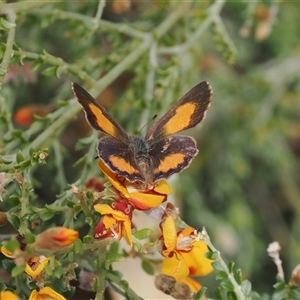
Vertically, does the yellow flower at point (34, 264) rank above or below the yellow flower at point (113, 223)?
below

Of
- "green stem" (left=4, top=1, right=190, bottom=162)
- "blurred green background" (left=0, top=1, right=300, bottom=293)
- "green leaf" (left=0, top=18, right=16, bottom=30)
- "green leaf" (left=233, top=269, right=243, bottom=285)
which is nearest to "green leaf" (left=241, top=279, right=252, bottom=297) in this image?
"green leaf" (left=233, top=269, right=243, bottom=285)

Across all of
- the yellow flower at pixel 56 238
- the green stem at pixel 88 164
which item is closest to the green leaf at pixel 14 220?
the yellow flower at pixel 56 238

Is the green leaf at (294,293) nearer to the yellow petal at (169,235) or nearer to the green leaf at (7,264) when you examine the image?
the yellow petal at (169,235)

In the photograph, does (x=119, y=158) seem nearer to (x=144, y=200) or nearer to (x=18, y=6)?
(x=144, y=200)

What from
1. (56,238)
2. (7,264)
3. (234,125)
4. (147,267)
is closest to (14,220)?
(7,264)

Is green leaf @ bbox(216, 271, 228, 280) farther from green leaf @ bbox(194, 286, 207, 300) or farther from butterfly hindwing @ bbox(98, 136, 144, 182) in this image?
butterfly hindwing @ bbox(98, 136, 144, 182)

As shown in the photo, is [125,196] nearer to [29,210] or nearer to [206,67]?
[29,210]
